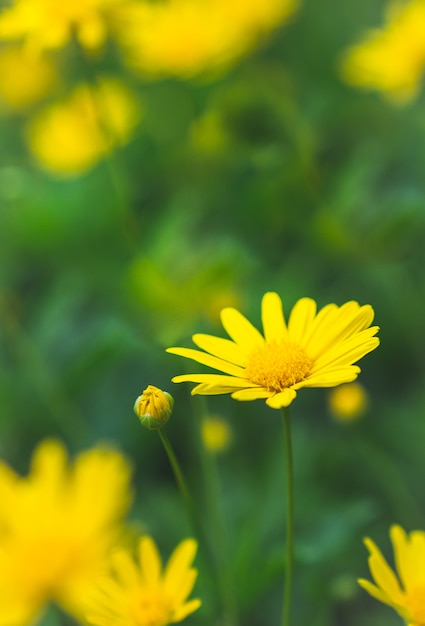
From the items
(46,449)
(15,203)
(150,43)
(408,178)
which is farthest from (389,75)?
(46,449)

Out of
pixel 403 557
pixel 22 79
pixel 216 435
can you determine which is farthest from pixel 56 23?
pixel 22 79

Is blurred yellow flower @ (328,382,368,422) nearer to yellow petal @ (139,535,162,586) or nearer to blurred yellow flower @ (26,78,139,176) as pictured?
yellow petal @ (139,535,162,586)

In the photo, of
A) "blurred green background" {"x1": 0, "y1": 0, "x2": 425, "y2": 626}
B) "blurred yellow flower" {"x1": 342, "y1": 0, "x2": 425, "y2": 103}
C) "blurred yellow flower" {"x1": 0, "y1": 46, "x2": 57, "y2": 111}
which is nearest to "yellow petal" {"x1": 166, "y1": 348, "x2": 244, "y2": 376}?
"blurred green background" {"x1": 0, "y1": 0, "x2": 425, "y2": 626}

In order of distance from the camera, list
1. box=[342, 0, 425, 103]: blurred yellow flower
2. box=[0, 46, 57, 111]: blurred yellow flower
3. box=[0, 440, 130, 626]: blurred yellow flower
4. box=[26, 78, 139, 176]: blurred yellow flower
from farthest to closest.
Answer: box=[0, 46, 57, 111]: blurred yellow flower < box=[26, 78, 139, 176]: blurred yellow flower < box=[342, 0, 425, 103]: blurred yellow flower < box=[0, 440, 130, 626]: blurred yellow flower

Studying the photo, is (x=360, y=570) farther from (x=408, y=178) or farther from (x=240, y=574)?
(x=408, y=178)

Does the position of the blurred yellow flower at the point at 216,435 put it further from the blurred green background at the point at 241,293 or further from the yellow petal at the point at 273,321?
the yellow petal at the point at 273,321

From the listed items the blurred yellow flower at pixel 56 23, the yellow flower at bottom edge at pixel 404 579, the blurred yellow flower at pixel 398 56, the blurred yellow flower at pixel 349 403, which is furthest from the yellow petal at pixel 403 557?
the blurred yellow flower at pixel 398 56
